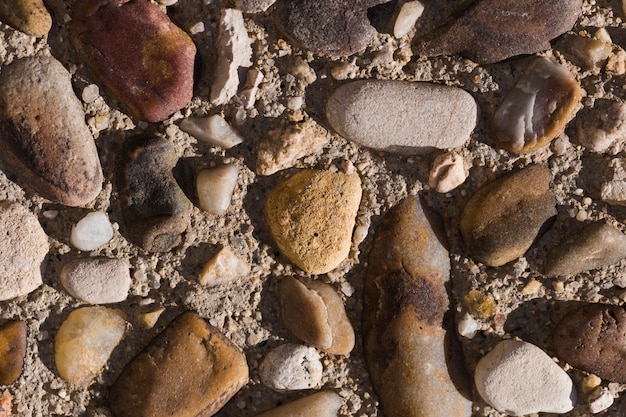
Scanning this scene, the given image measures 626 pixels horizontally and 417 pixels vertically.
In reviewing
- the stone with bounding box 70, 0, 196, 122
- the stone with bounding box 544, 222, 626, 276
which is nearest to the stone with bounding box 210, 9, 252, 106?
the stone with bounding box 70, 0, 196, 122

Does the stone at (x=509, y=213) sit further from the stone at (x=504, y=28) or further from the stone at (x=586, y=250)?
the stone at (x=504, y=28)

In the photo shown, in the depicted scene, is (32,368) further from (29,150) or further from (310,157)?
(310,157)

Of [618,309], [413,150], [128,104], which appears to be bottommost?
[618,309]

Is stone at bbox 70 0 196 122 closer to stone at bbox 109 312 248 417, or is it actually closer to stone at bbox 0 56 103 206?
stone at bbox 0 56 103 206

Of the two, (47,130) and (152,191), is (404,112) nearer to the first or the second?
(152,191)

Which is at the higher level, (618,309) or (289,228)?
(289,228)

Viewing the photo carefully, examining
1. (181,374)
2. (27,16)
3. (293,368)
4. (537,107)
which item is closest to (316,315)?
(293,368)

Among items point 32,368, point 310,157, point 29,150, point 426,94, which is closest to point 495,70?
point 426,94
